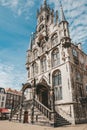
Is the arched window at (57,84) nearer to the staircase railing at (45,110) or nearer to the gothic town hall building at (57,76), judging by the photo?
the gothic town hall building at (57,76)

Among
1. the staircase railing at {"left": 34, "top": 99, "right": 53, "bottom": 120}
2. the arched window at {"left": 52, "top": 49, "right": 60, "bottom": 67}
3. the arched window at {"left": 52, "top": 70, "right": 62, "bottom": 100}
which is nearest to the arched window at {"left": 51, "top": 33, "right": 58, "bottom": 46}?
the arched window at {"left": 52, "top": 49, "right": 60, "bottom": 67}

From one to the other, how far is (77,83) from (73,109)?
4557mm

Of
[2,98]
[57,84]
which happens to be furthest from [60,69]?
[2,98]

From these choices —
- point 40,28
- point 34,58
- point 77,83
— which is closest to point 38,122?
point 77,83

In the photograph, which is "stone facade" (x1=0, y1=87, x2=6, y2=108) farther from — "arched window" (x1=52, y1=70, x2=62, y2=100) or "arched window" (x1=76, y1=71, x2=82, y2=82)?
"arched window" (x1=76, y1=71, x2=82, y2=82)

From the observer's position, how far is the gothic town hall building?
16.9 metres

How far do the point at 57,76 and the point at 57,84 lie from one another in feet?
4.54

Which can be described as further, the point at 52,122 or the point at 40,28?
the point at 40,28

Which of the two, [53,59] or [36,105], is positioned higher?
[53,59]

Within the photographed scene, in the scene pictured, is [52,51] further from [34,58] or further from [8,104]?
[8,104]

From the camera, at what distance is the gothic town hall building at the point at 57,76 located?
16859 mm

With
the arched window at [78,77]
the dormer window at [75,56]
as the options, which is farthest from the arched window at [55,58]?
the arched window at [78,77]

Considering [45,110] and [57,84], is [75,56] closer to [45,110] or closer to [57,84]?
[57,84]

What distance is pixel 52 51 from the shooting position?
24.4 metres
